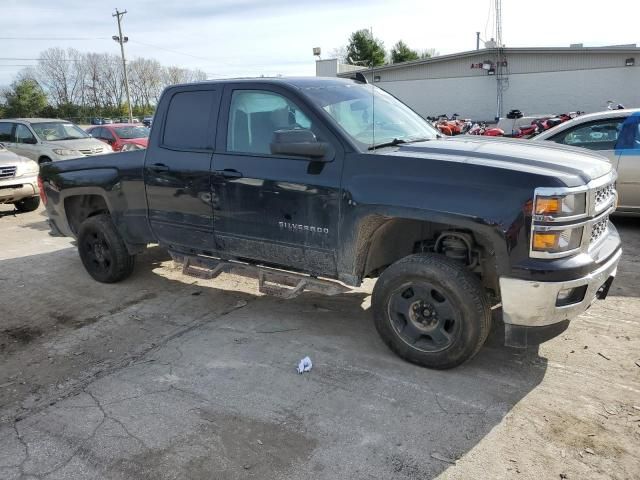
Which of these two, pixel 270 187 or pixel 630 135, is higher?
pixel 630 135

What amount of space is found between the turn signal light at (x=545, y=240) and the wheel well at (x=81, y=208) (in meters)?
4.60

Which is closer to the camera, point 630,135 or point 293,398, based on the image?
point 293,398

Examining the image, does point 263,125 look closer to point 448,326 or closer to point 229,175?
point 229,175

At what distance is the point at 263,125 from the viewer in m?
4.27

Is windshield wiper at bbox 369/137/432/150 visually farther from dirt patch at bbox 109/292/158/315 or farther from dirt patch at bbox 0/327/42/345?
dirt patch at bbox 0/327/42/345

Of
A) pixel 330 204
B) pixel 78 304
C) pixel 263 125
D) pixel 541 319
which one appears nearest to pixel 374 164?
pixel 330 204

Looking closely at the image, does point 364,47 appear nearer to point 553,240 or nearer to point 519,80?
point 519,80

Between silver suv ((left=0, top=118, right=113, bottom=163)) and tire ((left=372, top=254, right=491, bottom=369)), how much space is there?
1173 cm

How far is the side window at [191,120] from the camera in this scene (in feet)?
14.9

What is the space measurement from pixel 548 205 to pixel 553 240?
0.70 ft

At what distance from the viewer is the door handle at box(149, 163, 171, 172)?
15.6 feet

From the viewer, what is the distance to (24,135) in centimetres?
1396

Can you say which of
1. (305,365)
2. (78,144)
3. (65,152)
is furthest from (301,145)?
(78,144)

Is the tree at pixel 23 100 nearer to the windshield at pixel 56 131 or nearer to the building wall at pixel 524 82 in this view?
the building wall at pixel 524 82
